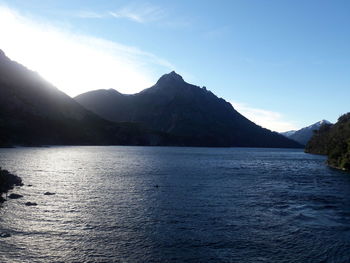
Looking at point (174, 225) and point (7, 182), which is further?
point (7, 182)

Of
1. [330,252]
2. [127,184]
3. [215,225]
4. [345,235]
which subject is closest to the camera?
[330,252]

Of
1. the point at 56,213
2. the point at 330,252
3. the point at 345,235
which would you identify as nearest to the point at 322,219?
the point at 345,235

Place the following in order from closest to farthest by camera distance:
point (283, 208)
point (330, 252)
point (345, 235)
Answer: point (330, 252)
point (345, 235)
point (283, 208)

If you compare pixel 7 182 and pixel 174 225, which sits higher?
pixel 7 182

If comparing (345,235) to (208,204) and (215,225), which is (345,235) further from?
(208,204)

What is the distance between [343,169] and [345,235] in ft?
348

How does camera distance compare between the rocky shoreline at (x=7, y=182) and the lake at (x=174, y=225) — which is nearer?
the lake at (x=174, y=225)

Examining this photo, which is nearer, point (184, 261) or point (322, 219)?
point (184, 261)

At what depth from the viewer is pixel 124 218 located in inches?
2039

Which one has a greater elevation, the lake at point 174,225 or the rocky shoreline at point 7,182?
the rocky shoreline at point 7,182

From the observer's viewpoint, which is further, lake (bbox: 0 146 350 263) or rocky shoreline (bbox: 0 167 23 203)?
rocky shoreline (bbox: 0 167 23 203)

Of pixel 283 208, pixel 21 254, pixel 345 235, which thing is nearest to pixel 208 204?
pixel 283 208

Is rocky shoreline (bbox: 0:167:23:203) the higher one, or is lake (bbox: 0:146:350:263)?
rocky shoreline (bbox: 0:167:23:203)

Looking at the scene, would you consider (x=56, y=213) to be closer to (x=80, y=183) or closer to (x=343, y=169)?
(x=80, y=183)
